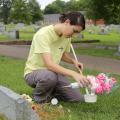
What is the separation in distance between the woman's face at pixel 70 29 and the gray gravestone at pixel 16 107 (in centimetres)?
140

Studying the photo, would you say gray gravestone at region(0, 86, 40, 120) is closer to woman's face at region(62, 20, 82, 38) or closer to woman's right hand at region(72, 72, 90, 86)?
woman's right hand at region(72, 72, 90, 86)

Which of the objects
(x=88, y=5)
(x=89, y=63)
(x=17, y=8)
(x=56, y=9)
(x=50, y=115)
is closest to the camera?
(x=50, y=115)

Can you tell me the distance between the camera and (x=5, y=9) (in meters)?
59.8

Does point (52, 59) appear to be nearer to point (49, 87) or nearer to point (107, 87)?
point (49, 87)

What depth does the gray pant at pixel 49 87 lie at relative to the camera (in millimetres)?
6466

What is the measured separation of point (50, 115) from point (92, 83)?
0.70m

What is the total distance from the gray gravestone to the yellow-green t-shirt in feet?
4.31

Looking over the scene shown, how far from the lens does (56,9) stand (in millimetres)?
101500

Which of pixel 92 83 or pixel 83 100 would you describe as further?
pixel 83 100

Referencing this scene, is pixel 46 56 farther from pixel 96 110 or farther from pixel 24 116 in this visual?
pixel 24 116

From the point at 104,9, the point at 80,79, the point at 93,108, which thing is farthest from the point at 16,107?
the point at 104,9

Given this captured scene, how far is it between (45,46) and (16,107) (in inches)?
65.9

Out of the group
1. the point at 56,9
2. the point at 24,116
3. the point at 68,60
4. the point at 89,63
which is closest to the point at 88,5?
the point at 89,63

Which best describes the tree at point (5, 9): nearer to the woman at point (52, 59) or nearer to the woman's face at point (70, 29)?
the woman at point (52, 59)
